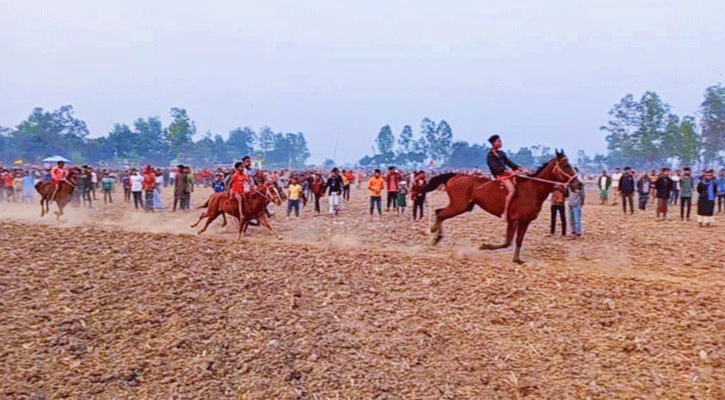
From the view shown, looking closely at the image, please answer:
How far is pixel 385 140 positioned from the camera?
14212 centimetres

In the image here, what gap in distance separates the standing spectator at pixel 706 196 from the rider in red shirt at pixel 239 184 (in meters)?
14.7

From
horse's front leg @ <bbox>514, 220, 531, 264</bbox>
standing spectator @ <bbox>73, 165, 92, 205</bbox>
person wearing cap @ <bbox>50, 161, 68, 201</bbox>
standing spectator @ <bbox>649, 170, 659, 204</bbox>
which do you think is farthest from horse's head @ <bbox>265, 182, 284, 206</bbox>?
standing spectator @ <bbox>649, 170, 659, 204</bbox>

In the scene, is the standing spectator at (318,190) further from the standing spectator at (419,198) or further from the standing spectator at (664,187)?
the standing spectator at (664,187)

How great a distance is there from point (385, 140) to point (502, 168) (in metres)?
130

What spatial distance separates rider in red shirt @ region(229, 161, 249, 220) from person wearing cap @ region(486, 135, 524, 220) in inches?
241

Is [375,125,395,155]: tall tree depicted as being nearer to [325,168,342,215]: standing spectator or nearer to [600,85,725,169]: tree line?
[600,85,725,169]: tree line

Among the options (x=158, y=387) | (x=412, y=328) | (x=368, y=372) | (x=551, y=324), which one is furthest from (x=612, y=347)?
(x=158, y=387)

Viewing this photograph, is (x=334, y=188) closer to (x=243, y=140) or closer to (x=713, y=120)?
(x=713, y=120)

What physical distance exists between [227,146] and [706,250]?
141 metres

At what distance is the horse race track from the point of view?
20.6 feet

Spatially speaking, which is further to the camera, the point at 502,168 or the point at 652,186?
the point at 652,186

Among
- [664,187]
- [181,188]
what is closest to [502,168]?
[664,187]

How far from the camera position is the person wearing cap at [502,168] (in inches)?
481

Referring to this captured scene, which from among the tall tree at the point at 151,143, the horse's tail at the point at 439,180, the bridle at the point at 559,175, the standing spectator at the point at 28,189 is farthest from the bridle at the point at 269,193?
the tall tree at the point at 151,143
